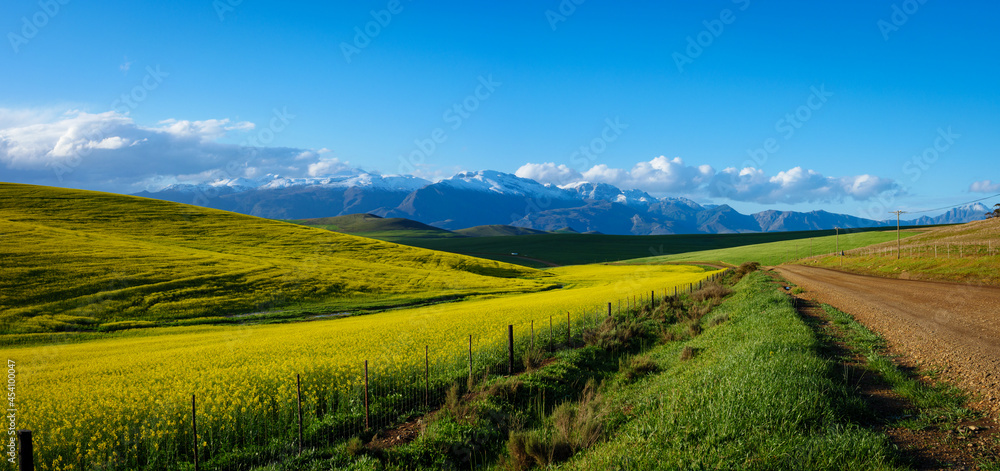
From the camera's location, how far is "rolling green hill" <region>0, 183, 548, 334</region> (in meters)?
28.0

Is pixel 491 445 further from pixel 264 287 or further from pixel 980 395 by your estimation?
pixel 264 287

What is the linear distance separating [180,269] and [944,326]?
4673 centimetres

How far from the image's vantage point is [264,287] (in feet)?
116

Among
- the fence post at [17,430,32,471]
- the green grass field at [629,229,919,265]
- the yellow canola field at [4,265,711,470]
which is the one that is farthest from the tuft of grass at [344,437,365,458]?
the green grass field at [629,229,919,265]

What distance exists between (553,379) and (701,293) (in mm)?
21278

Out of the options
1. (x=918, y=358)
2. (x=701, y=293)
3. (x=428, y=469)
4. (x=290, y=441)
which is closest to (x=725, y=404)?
(x=428, y=469)

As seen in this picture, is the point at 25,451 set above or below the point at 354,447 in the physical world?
above

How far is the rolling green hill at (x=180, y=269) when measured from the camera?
2803cm

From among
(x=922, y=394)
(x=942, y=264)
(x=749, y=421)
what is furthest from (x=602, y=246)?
(x=749, y=421)

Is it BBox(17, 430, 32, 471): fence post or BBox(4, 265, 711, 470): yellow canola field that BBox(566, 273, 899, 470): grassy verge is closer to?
BBox(17, 430, 32, 471): fence post

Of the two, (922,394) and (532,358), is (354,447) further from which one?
(922,394)

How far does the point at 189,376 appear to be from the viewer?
43.4 ft

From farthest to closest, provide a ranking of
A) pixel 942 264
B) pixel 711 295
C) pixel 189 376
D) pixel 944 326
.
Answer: pixel 942 264
pixel 711 295
pixel 944 326
pixel 189 376

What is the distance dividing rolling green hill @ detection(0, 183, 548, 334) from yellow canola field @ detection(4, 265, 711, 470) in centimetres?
572
